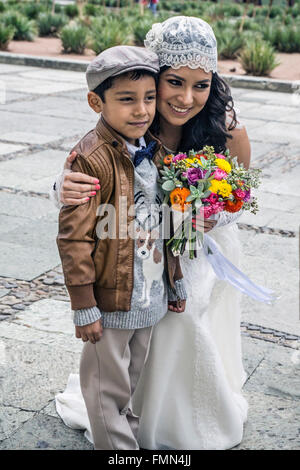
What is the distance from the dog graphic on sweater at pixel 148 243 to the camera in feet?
7.55

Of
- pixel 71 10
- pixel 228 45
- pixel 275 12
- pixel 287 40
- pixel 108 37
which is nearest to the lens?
pixel 108 37

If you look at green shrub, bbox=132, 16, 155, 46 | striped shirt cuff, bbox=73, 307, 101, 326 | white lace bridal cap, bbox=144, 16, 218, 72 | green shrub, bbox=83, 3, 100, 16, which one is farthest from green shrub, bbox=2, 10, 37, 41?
striped shirt cuff, bbox=73, 307, 101, 326

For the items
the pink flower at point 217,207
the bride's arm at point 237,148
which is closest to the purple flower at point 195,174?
the pink flower at point 217,207

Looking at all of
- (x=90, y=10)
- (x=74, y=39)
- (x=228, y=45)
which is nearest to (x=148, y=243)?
(x=74, y=39)

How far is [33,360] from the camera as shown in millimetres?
3238

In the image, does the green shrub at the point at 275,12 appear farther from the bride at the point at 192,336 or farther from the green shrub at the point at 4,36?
the bride at the point at 192,336

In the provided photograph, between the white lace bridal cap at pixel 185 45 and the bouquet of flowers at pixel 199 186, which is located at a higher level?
the white lace bridal cap at pixel 185 45

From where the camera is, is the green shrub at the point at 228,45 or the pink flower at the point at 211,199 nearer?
the pink flower at the point at 211,199

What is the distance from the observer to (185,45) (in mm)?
2320

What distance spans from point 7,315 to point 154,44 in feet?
6.15

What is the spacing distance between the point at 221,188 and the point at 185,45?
1.58ft

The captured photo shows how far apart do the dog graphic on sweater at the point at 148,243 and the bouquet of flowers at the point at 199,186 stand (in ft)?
0.17

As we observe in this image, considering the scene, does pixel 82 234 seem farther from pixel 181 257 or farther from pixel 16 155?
pixel 16 155

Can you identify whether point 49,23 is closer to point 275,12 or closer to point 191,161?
point 275,12
